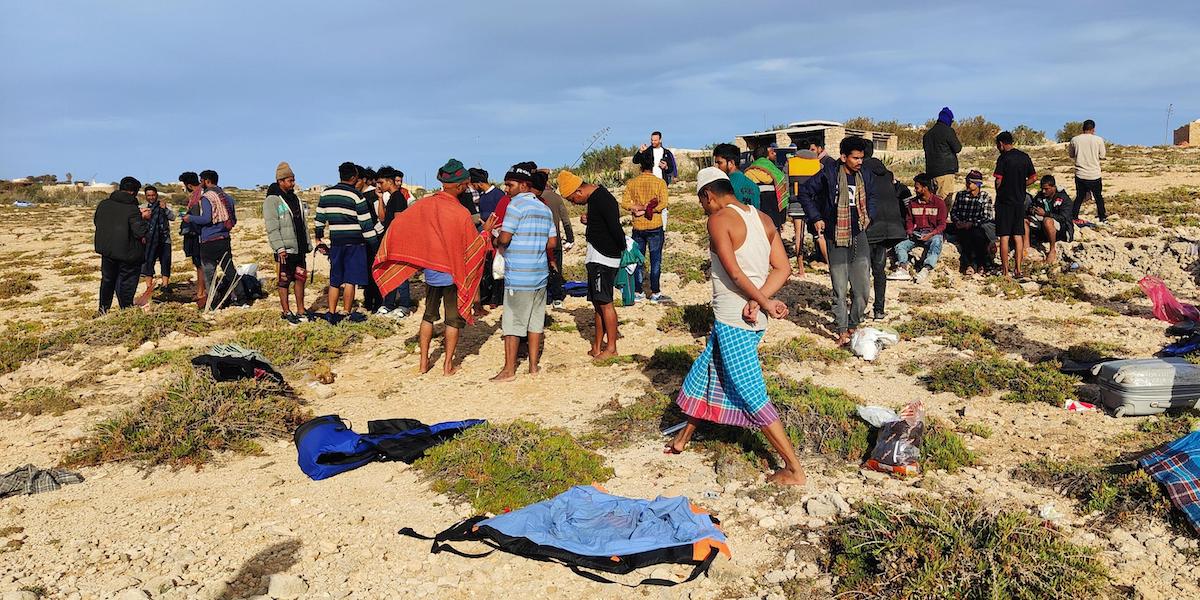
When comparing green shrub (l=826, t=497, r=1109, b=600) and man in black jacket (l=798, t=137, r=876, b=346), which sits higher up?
man in black jacket (l=798, t=137, r=876, b=346)

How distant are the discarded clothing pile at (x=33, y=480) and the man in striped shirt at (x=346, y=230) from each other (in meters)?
4.05

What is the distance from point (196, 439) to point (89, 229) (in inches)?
844

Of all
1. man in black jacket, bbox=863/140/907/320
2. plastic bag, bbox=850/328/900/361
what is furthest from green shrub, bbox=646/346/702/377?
man in black jacket, bbox=863/140/907/320

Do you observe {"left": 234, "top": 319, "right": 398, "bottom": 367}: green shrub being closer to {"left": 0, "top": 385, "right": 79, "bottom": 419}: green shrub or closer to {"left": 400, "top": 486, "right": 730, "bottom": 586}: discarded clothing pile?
{"left": 0, "top": 385, "right": 79, "bottom": 419}: green shrub

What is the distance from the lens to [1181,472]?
3.81 m

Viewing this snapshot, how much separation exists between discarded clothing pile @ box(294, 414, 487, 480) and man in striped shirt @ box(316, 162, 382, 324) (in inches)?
144

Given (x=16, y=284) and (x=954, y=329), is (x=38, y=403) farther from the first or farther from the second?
(x=954, y=329)

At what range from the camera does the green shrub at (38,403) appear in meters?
6.53

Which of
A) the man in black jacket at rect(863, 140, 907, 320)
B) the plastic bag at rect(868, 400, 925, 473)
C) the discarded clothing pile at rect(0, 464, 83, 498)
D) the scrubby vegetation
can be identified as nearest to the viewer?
the plastic bag at rect(868, 400, 925, 473)

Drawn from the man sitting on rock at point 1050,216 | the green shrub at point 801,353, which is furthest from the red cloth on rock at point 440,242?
the man sitting on rock at point 1050,216

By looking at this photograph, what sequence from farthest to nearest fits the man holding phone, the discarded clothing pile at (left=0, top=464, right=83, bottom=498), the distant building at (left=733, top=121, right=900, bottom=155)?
1. the distant building at (left=733, top=121, right=900, bottom=155)
2. the man holding phone
3. the discarded clothing pile at (left=0, top=464, right=83, bottom=498)

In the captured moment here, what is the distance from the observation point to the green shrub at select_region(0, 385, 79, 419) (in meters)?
6.53

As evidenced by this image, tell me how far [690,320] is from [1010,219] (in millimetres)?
4852

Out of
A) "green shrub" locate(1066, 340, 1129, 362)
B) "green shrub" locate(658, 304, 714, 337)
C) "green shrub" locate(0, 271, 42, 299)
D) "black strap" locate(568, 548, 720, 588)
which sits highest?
"green shrub" locate(0, 271, 42, 299)
